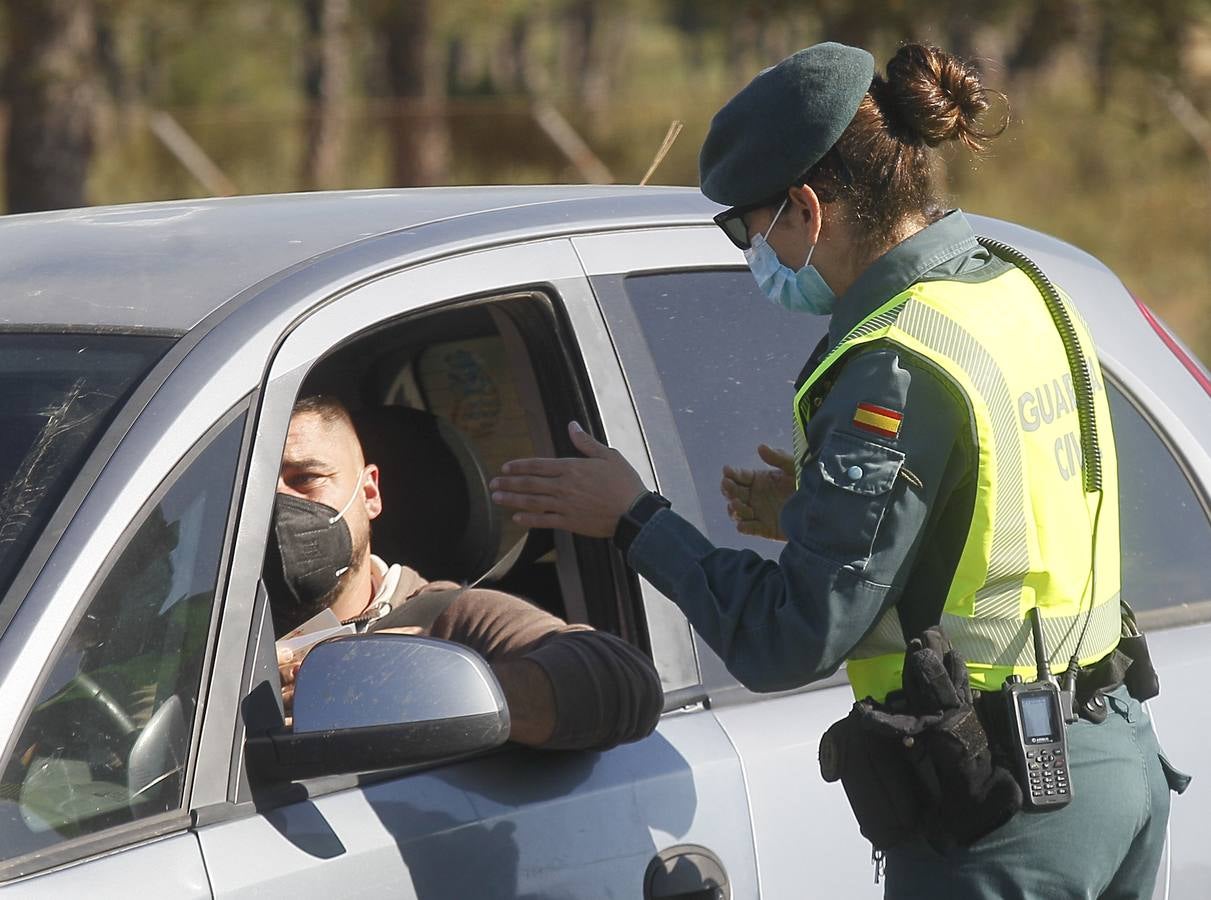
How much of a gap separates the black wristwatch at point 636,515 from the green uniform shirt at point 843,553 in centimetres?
2

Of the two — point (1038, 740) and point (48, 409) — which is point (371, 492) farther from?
point (1038, 740)

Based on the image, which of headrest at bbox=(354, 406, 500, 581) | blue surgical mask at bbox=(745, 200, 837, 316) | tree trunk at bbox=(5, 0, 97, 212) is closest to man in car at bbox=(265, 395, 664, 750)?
headrest at bbox=(354, 406, 500, 581)

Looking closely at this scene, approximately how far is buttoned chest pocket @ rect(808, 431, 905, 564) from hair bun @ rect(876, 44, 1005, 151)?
446 mm

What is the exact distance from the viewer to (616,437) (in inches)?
96.9

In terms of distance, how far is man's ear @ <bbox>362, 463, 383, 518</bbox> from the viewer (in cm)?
284

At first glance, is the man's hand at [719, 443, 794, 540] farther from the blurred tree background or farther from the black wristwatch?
the blurred tree background

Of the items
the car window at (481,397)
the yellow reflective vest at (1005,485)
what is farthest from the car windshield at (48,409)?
the car window at (481,397)

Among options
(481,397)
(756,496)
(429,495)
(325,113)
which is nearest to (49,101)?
(325,113)

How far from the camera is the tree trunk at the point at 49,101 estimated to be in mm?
11461

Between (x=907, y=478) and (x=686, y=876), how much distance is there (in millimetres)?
638

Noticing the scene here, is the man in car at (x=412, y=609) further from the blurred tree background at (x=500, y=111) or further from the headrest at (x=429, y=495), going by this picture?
the blurred tree background at (x=500, y=111)

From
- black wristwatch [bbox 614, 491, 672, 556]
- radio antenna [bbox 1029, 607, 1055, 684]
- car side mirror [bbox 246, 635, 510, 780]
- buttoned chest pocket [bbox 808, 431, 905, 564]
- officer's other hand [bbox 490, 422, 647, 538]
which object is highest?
officer's other hand [bbox 490, 422, 647, 538]

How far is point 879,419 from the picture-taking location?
1972mm

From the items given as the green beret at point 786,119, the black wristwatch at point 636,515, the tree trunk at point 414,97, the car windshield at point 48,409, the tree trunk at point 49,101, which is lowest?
the black wristwatch at point 636,515
